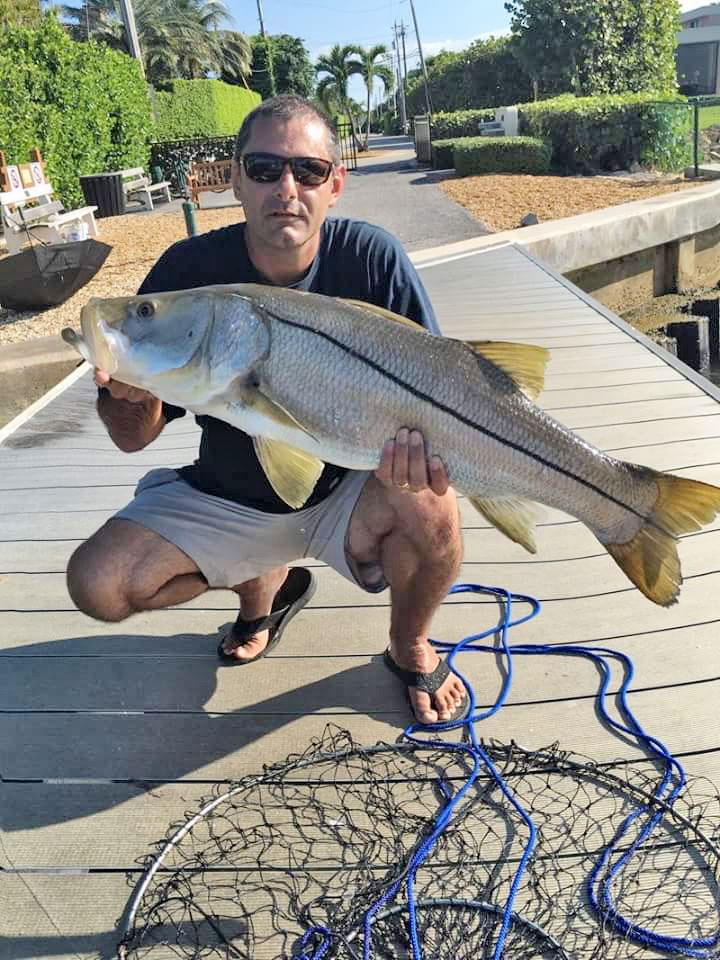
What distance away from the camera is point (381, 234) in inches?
116

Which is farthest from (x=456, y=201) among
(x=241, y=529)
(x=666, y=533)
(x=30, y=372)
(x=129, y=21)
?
(x=666, y=533)

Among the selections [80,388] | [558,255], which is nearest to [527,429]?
[80,388]

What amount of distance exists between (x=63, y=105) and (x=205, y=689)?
768 inches

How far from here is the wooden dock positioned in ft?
7.34

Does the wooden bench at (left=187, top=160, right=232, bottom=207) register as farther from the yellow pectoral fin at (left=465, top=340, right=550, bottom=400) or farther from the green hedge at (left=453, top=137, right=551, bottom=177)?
the yellow pectoral fin at (left=465, top=340, right=550, bottom=400)

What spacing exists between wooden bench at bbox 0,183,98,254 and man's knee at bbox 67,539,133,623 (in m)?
9.90

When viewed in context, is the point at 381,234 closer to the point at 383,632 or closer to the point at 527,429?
the point at 527,429

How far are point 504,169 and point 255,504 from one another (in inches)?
798

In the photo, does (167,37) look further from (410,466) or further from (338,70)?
(410,466)

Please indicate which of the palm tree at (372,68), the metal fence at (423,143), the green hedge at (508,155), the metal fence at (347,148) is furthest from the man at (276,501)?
the palm tree at (372,68)

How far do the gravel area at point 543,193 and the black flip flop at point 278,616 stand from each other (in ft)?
38.4

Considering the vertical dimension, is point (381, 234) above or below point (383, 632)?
above

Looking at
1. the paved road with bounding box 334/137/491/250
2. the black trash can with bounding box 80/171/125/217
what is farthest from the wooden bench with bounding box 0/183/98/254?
the paved road with bounding box 334/137/491/250

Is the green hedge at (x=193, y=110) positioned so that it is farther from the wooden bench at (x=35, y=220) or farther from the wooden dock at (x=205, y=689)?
the wooden dock at (x=205, y=689)
